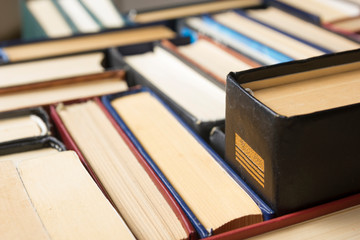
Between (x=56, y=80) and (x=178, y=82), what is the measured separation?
0.30 meters

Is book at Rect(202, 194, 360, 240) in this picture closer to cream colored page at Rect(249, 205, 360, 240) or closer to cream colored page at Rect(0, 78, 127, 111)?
cream colored page at Rect(249, 205, 360, 240)

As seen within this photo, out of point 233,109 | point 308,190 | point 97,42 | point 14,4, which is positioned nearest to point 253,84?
point 233,109

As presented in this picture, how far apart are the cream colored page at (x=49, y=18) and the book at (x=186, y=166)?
2.40ft

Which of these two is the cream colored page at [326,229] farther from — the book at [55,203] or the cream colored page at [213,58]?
the cream colored page at [213,58]

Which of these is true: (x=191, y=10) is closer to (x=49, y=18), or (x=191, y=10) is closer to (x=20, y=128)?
(x=49, y=18)

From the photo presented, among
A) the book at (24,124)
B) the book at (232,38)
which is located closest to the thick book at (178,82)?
the book at (232,38)

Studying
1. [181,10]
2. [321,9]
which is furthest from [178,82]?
[321,9]

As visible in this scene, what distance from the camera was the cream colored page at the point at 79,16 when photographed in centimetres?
179

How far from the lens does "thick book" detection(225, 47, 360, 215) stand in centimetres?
73

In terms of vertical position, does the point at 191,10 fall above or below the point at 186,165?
above

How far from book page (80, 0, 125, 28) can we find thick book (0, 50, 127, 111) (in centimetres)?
48

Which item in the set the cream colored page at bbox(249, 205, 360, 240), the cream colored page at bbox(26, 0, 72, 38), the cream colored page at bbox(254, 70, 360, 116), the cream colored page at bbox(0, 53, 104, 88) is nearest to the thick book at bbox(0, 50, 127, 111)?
the cream colored page at bbox(0, 53, 104, 88)

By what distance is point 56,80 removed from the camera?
3.96 feet

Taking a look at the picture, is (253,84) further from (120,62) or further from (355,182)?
(120,62)
